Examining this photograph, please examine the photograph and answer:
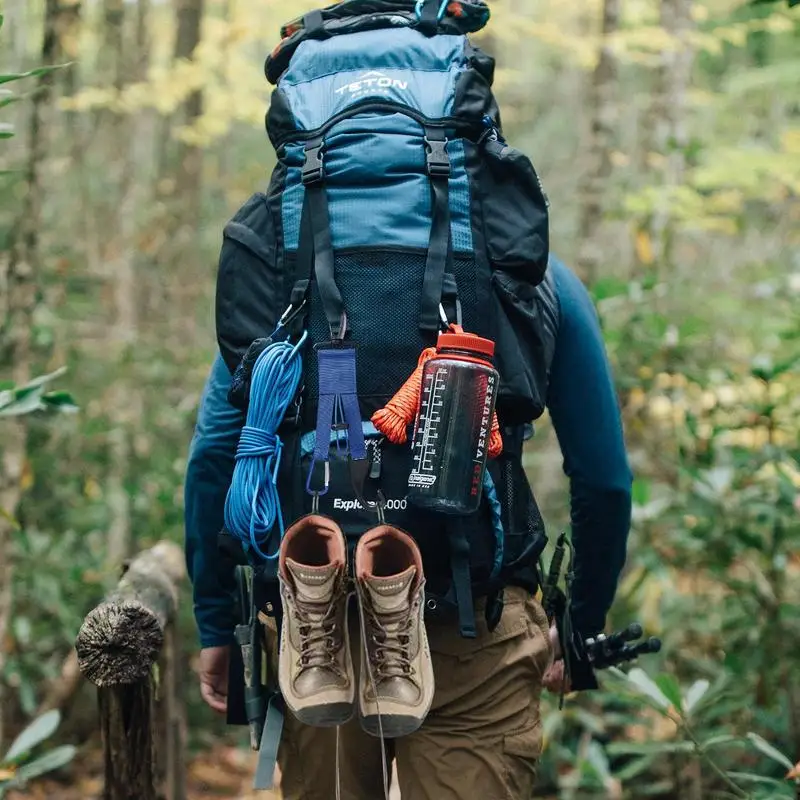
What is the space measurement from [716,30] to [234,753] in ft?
19.8

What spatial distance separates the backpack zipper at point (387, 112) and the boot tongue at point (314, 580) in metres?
0.89

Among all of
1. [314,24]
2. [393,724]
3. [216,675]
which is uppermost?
[314,24]

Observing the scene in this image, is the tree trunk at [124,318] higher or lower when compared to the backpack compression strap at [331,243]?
lower

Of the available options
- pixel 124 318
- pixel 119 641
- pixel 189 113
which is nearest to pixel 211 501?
pixel 119 641

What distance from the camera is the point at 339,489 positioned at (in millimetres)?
1981

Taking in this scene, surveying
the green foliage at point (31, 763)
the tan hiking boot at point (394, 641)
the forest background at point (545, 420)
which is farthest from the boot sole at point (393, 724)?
the green foliage at point (31, 763)

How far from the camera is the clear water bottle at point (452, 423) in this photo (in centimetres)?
191

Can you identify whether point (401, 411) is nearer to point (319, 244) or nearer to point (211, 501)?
point (319, 244)

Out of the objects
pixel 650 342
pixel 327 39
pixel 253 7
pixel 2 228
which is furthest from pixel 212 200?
pixel 327 39

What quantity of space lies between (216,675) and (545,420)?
3.15 m

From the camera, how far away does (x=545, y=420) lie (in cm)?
543

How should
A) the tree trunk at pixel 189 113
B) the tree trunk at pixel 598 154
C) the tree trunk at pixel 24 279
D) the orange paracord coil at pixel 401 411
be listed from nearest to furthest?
the orange paracord coil at pixel 401 411 → the tree trunk at pixel 24 279 → the tree trunk at pixel 598 154 → the tree trunk at pixel 189 113

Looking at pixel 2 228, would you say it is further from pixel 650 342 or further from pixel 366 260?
pixel 366 260

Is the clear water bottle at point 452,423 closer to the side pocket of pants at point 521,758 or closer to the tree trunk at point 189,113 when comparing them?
the side pocket of pants at point 521,758
